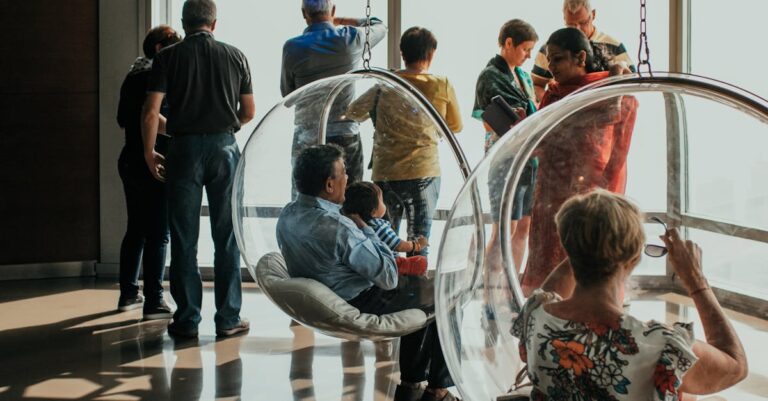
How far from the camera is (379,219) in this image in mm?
2174

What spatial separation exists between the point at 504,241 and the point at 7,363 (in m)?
2.86

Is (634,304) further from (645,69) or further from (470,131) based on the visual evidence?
(470,131)

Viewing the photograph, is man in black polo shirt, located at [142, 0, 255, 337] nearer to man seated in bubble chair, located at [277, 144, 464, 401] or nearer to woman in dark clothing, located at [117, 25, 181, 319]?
woman in dark clothing, located at [117, 25, 181, 319]

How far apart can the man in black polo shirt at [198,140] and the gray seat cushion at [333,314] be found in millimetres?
→ 2067

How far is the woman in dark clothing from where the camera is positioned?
4.71 m

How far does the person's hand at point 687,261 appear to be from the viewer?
58.4 inches

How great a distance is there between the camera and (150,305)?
190 inches

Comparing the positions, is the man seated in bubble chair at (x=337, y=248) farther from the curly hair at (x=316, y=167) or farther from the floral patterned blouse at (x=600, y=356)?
the floral patterned blouse at (x=600, y=356)

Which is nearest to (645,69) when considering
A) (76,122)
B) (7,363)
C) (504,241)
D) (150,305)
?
(504,241)

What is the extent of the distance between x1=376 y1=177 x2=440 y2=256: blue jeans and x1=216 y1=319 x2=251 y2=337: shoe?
2348 millimetres

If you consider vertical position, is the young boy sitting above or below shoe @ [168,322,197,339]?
above

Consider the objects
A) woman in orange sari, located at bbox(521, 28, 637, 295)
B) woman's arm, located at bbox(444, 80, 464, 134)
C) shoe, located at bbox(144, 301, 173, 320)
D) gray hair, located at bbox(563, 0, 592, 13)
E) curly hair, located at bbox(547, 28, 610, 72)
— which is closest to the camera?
woman in orange sari, located at bbox(521, 28, 637, 295)

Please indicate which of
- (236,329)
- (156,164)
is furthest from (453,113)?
(156,164)

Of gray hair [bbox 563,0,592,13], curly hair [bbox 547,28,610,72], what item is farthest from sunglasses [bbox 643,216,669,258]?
gray hair [bbox 563,0,592,13]
